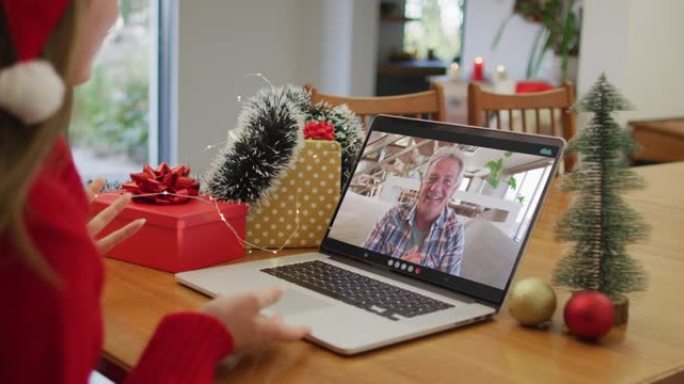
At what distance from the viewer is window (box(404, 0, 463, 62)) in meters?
5.13

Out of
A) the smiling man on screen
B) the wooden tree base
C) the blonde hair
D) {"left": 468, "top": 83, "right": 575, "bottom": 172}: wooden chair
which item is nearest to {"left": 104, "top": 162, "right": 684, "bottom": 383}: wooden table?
the wooden tree base

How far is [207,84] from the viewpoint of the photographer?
401 cm

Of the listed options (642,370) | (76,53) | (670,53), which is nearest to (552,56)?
(670,53)

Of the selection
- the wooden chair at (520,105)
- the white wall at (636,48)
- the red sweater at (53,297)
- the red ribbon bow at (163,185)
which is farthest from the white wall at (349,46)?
the red sweater at (53,297)

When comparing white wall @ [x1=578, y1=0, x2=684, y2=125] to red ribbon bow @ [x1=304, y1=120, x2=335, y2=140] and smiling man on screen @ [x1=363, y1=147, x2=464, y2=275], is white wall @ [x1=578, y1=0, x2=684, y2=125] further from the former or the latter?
smiling man on screen @ [x1=363, y1=147, x2=464, y2=275]

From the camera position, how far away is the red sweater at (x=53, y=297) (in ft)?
2.23

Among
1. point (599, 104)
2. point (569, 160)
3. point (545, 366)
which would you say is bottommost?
point (545, 366)

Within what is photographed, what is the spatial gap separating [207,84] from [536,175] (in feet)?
9.98

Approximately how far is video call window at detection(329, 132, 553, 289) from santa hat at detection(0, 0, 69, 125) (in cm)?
61

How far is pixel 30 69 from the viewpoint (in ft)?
2.18

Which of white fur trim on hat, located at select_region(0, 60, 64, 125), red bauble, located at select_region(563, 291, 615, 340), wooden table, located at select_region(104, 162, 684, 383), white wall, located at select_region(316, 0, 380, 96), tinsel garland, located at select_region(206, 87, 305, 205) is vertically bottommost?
wooden table, located at select_region(104, 162, 684, 383)

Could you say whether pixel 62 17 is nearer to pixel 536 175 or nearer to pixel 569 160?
pixel 536 175

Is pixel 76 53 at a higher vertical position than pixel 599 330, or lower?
higher

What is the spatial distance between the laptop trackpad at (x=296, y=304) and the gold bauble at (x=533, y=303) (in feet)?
0.74
